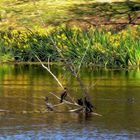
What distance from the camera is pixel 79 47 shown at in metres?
33.2

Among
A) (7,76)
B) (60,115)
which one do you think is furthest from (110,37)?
(60,115)

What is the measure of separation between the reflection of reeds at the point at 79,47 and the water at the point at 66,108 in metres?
4.06

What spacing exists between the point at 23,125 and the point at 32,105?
Answer: 3.17m

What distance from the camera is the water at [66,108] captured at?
48.9ft

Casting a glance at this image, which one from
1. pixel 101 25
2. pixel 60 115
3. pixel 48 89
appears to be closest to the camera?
pixel 60 115

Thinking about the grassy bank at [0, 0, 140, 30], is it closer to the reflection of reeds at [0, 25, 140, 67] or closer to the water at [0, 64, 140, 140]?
Result: the reflection of reeds at [0, 25, 140, 67]

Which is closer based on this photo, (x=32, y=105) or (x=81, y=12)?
(x=32, y=105)

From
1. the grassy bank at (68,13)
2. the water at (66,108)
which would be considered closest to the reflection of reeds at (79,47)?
the water at (66,108)

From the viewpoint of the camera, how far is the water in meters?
14.9

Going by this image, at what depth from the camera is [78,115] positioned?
17281 millimetres

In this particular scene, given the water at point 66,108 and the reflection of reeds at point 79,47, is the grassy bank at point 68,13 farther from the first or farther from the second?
the water at point 66,108

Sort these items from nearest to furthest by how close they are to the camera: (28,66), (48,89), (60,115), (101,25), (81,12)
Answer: (60,115) < (48,89) < (28,66) < (101,25) < (81,12)

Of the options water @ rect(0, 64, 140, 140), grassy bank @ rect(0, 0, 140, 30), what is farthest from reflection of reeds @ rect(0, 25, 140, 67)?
grassy bank @ rect(0, 0, 140, 30)

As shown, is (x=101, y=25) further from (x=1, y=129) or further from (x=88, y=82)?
(x=1, y=129)
